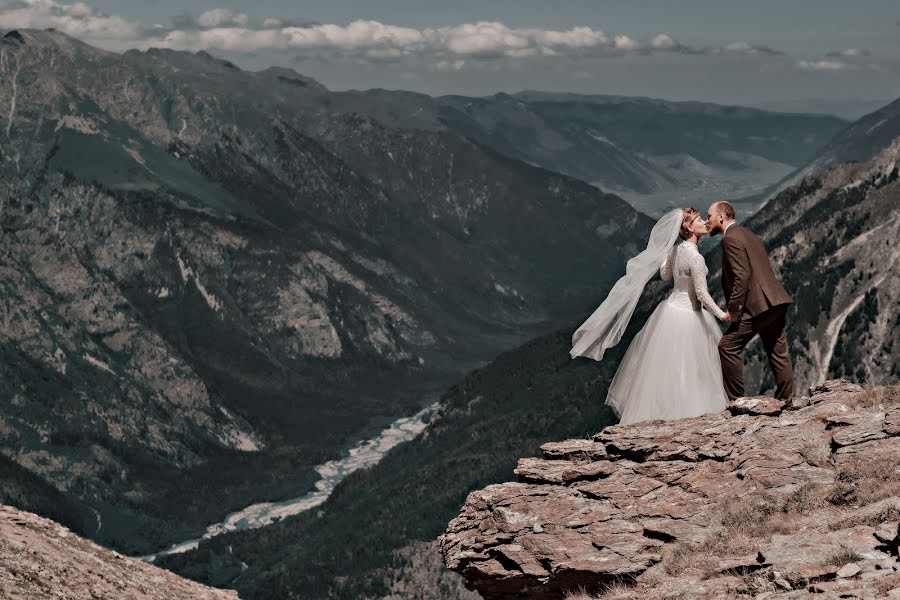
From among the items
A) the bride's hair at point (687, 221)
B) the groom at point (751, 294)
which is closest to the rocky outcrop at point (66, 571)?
the bride's hair at point (687, 221)

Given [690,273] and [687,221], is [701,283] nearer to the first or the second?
[690,273]

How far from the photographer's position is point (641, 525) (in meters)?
52.8

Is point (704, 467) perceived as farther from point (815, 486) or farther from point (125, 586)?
point (125, 586)

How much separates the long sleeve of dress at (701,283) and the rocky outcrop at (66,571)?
136ft

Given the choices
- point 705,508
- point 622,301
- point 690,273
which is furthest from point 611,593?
point 622,301

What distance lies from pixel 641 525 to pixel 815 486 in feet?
22.9

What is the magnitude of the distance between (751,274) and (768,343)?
3289 mm

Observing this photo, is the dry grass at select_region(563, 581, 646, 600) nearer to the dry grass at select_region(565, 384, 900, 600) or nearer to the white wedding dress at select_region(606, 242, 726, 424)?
the dry grass at select_region(565, 384, 900, 600)

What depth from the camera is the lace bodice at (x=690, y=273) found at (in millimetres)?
59062

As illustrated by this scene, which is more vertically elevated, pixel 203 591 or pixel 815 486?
pixel 815 486

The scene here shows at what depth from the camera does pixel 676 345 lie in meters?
61.4

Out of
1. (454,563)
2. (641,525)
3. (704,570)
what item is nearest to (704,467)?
(641,525)

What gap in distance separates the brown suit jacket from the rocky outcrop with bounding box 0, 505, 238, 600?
43.7 metres

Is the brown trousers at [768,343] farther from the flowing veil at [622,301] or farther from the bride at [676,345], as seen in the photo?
the flowing veil at [622,301]
